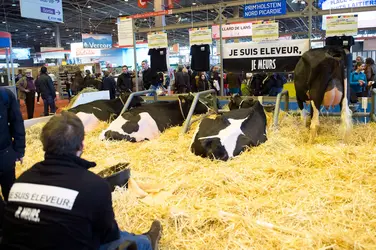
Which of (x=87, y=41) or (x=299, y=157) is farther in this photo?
(x=87, y=41)

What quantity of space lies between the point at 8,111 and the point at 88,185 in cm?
184

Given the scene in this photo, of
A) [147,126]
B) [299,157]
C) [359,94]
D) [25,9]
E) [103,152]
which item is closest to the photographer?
[299,157]

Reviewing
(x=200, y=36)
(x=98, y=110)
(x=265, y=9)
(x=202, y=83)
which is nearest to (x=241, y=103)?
(x=200, y=36)

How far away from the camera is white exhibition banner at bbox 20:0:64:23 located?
877 centimetres

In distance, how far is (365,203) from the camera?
9.09 feet

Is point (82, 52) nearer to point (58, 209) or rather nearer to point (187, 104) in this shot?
point (187, 104)

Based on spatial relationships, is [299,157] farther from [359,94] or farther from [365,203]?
[359,94]

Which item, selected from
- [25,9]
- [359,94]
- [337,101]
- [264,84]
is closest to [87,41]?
[25,9]

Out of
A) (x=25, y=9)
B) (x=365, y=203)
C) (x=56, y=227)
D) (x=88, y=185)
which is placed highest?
(x=25, y=9)

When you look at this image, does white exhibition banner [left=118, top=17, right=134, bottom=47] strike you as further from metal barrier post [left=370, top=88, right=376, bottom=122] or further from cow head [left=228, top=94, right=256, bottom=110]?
metal barrier post [left=370, top=88, right=376, bottom=122]

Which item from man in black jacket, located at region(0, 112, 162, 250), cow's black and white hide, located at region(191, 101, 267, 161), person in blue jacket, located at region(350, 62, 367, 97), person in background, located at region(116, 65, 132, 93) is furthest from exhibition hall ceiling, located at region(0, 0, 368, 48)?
man in black jacket, located at region(0, 112, 162, 250)

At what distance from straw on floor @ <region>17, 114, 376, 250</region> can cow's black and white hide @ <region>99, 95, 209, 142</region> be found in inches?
24.0

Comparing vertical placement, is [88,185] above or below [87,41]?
below

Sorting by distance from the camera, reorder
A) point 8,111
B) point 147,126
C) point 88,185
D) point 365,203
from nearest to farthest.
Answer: point 88,185 → point 365,203 → point 8,111 → point 147,126
